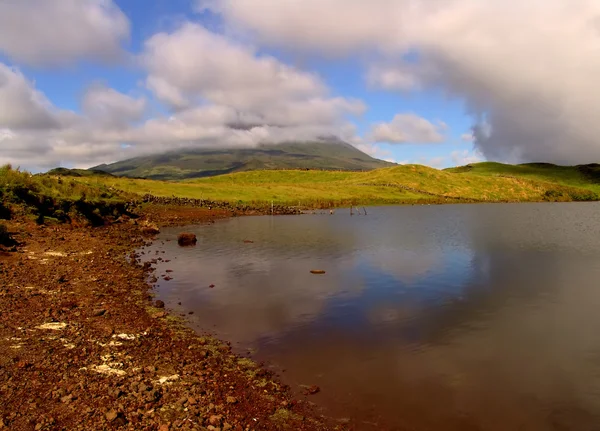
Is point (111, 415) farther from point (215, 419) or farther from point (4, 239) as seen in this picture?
point (4, 239)

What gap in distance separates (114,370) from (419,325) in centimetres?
1469

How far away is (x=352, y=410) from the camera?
13.5 metres

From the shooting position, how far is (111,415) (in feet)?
37.7

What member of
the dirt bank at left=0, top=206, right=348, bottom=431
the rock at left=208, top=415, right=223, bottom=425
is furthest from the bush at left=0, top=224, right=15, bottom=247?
the rock at left=208, top=415, right=223, bottom=425

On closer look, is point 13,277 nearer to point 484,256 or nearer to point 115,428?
point 115,428

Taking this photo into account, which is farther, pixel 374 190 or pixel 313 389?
pixel 374 190

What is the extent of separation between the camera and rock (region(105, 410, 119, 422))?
11.4m

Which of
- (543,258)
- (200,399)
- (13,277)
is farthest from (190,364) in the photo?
(543,258)

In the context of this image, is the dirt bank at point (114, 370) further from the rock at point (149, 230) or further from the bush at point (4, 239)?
the rock at point (149, 230)

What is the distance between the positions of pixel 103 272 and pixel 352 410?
23002mm

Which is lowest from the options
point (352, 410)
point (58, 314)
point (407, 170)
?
point (352, 410)

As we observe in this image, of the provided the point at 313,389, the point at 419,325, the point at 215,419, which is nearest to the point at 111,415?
the point at 215,419

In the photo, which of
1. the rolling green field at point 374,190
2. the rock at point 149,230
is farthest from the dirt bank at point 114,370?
the rolling green field at point 374,190

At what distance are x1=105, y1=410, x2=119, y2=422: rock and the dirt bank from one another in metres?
0.03
